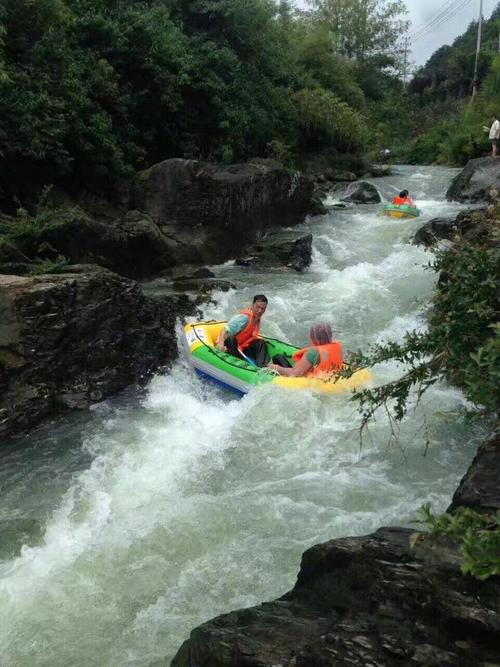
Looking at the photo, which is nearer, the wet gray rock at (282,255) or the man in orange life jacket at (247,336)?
the man in orange life jacket at (247,336)

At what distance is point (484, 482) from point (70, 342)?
4.55m

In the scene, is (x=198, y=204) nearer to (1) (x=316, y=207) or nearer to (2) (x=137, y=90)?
(2) (x=137, y=90)

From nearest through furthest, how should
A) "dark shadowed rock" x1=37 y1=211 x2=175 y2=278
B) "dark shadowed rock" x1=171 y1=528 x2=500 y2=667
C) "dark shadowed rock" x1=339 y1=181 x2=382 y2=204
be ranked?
"dark shadowed rock" x1=171 y1=528 x2=500 y2=667 → "dark shadowed rock" x1=37 y1=211 x2=175 y2=278 → "dark shadowed rock" x1=339 y1=181 x2=382 y2=204

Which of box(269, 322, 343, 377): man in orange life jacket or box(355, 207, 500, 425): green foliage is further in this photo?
box(269, 322, 343, 377): man in orange life jacket

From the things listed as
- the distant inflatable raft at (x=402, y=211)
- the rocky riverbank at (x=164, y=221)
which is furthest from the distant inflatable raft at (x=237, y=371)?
the distant inflatable raft at (x=402, y=211)

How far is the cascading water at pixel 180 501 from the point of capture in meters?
3.48

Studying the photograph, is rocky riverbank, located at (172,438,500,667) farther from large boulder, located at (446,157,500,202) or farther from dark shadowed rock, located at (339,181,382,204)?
dark shadowed rock, located at (339,181,382,204)

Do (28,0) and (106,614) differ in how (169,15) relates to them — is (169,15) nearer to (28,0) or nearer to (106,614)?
(28,0)

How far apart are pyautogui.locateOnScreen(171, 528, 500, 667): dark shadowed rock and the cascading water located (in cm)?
85

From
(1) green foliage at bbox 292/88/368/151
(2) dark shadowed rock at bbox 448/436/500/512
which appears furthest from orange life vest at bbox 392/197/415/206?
(2) dark shadowed rock at bbox 448/436/500/512

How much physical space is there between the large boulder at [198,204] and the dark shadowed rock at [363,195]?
5775mm

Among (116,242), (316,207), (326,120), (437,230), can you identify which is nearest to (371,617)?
(116,242)

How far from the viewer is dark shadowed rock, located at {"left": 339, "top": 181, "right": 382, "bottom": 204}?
17.5 meters

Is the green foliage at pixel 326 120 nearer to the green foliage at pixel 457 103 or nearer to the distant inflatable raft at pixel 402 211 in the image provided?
the green foliage at pixel 457 103
